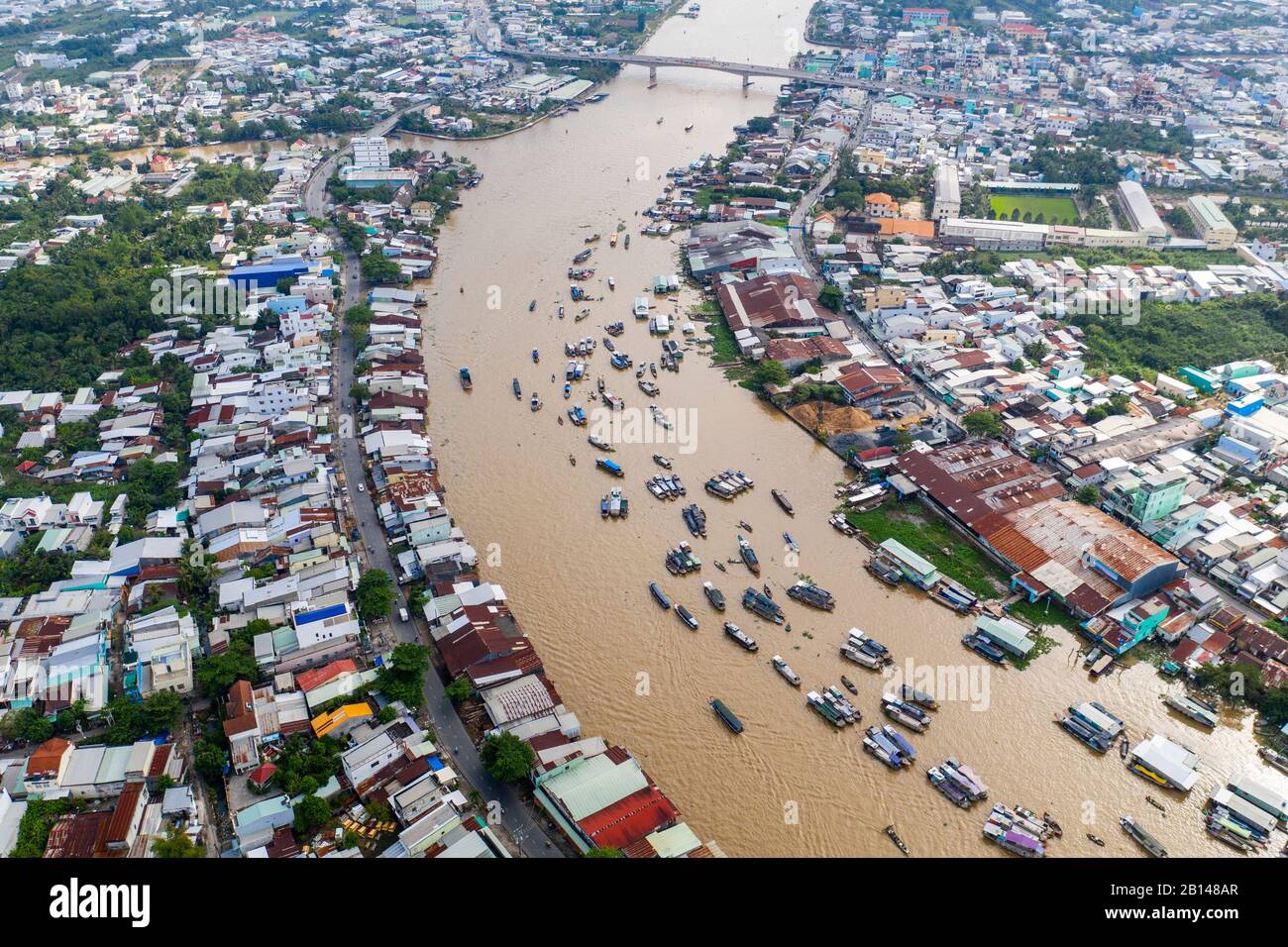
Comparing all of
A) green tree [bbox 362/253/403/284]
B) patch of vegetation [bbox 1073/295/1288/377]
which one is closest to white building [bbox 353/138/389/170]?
green tree [bbox 362/253/403/284]

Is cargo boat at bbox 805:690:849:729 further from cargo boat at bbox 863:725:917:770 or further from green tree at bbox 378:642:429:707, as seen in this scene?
green tree at bbox 378:642:429:707

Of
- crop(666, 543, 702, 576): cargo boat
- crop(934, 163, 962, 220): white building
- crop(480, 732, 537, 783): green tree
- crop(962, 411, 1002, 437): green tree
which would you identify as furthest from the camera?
crop(934, 163, 962, 220): white building

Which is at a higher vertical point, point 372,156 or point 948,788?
point 372,156

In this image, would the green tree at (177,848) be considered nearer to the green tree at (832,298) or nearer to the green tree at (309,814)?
the green tree at (309,814)

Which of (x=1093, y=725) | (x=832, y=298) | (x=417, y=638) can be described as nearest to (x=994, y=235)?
(x=832, y=298)

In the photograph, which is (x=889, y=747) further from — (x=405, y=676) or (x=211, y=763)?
(x=211, y=763)
